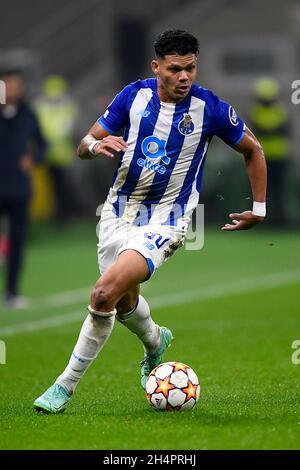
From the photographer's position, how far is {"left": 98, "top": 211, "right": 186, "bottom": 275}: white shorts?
7.48 meters

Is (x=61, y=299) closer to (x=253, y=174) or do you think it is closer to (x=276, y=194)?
Result: (x=253, y=174)

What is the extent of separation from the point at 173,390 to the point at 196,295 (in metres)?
7.62

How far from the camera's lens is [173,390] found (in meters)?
7.27

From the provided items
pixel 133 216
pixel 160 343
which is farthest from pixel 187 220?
pixel 160 343

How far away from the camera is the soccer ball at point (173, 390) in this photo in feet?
23.8

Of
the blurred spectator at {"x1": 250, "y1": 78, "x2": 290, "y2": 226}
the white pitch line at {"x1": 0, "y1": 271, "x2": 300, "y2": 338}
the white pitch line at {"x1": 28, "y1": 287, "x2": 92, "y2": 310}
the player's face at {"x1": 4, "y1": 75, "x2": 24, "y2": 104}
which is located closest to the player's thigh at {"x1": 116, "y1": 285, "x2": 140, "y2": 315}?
the white pitch line at {"x1": 0, "y1": 271, "x2": 300, "y2": 338}

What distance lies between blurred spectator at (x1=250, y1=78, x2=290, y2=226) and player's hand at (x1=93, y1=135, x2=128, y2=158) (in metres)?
16.9

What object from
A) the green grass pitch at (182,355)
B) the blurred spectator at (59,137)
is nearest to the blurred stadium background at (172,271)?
the green grass pitch at (182,355)

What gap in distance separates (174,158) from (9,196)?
7080mm

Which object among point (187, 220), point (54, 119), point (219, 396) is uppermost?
point (187, 220)

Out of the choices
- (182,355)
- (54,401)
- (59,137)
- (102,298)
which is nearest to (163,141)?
(102,298)

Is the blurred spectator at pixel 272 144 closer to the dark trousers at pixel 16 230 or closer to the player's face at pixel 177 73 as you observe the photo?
the dark trousers at pixel 16 230

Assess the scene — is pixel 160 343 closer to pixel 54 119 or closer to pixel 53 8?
pixel 54 119

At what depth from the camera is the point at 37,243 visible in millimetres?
22297
